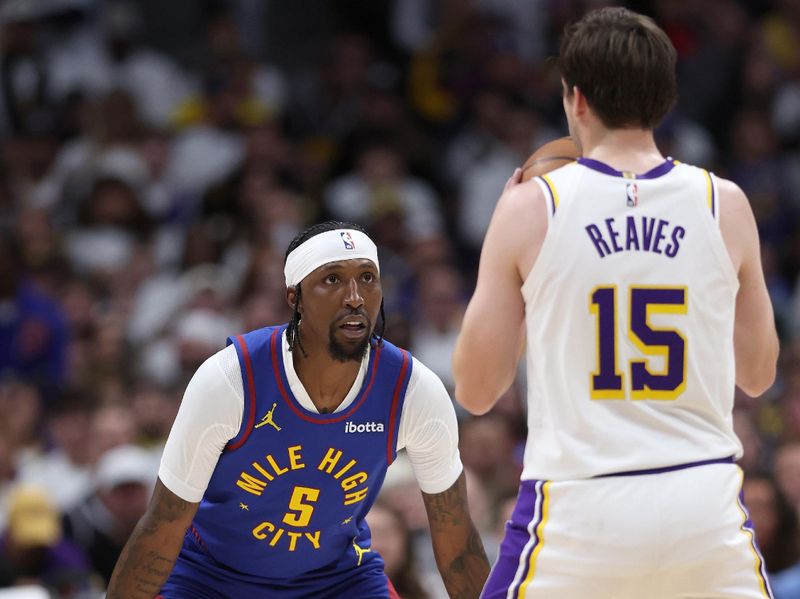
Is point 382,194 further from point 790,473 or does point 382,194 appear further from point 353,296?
point 353,296

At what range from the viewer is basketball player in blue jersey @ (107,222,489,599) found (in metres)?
4.12

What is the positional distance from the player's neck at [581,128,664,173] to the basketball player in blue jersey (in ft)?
3.27

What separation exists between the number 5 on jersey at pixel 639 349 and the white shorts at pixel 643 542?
0.19 metres

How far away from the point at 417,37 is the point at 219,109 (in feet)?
6.16

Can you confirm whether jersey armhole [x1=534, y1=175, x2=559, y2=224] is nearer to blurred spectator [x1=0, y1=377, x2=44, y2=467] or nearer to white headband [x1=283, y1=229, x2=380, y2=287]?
white headband [x1=283, y1=229, x2=380, y2=287]

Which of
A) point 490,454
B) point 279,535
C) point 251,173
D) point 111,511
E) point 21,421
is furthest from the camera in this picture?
point 251,173

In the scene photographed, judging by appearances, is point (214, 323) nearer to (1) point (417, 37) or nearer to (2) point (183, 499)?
(1) point (417, 37)

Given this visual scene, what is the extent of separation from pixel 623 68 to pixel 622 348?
65 centimetres

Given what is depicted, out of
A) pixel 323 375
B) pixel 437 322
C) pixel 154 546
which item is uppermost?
pixel 437 322

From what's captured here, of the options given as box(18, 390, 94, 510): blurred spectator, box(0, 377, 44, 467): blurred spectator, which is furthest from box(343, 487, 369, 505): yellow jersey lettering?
box(0, 377, 44, 467): blurred spectator

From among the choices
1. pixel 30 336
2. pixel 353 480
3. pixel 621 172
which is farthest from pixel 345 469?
pixel 30 336

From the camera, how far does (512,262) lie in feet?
10.8

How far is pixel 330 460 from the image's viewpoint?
13.8 ft

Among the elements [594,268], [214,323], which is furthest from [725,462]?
[214,323]
